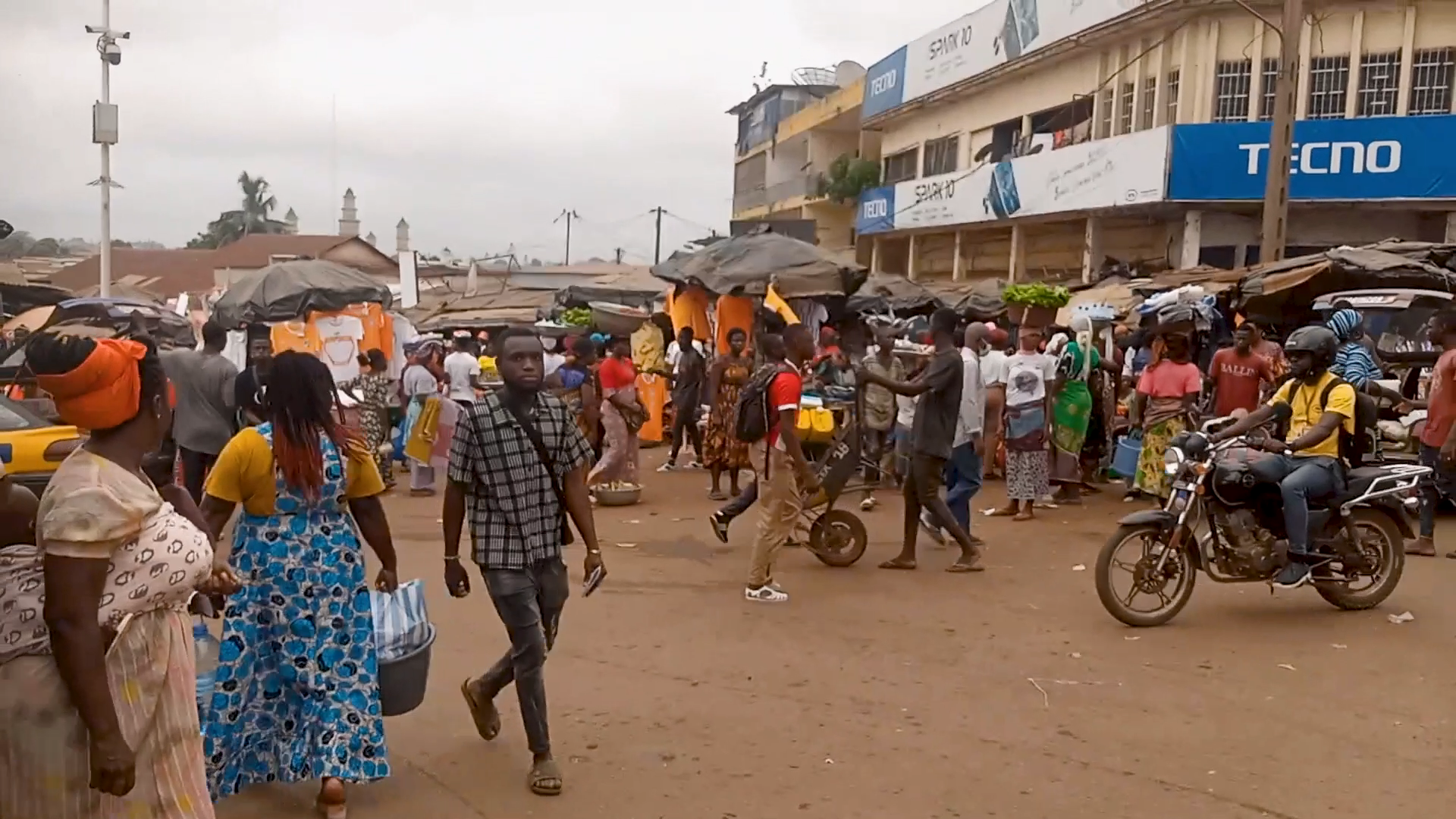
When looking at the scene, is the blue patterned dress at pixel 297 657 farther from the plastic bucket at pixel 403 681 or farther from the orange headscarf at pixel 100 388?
the orange headscarf at pixel 100 388

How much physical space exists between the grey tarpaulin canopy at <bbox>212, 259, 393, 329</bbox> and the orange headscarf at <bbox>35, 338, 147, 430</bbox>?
10.3m

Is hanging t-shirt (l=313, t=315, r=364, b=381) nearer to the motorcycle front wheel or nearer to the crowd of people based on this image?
the crowd of people

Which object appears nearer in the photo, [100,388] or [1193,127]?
[100,388]

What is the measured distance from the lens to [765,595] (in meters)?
7.63

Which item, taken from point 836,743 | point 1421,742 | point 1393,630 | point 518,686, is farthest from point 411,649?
point 1393,630

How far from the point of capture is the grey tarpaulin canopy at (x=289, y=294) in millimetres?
12680

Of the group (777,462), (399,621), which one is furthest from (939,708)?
(399,621)

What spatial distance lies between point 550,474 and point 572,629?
2598 millimetres

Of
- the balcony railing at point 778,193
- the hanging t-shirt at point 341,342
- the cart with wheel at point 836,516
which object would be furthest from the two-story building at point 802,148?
the cart with wheel at point 836,516

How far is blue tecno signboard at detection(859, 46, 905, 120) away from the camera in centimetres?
3250

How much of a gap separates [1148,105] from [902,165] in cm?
1193

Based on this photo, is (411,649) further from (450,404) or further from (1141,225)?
(1141,225)

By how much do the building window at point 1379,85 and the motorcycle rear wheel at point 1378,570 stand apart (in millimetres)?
15311

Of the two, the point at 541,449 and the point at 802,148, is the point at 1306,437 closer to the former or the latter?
the point at 541,449
